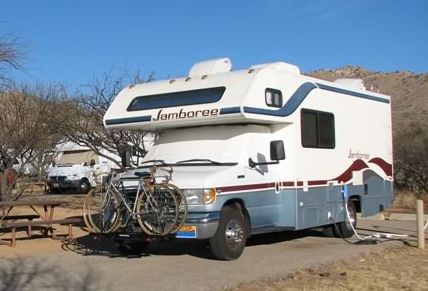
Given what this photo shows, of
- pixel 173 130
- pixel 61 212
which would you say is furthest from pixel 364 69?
pixel 173 130

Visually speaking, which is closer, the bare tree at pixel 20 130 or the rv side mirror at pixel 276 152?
the rv side mirror at pixel 276 152

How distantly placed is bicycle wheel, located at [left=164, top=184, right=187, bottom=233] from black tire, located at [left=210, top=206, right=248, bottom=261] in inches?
26.0

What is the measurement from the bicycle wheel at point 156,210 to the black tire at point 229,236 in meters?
0.79

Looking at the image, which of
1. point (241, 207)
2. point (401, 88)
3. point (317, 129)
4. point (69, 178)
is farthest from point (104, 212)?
point (401, 88)

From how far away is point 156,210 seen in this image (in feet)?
32.3

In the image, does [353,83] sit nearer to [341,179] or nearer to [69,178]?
[341,179]

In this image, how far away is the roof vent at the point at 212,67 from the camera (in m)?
11.7

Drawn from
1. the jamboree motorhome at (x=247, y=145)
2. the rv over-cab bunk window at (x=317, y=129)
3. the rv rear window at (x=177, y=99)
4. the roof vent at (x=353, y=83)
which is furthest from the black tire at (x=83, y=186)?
the rv over-cab bunk window at (x=317, y=129)

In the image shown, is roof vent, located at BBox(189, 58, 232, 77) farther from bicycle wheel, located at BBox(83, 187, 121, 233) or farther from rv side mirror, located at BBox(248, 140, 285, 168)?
bicycle wheel, located at BBox(83, 187, 121, 233)

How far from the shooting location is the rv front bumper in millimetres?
9750

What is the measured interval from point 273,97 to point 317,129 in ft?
5.15

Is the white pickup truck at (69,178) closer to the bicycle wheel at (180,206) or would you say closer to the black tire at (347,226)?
the black tire at (347,226)

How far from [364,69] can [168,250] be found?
66918 mm

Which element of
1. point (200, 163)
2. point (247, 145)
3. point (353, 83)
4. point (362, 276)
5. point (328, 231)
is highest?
point (353, 83)
